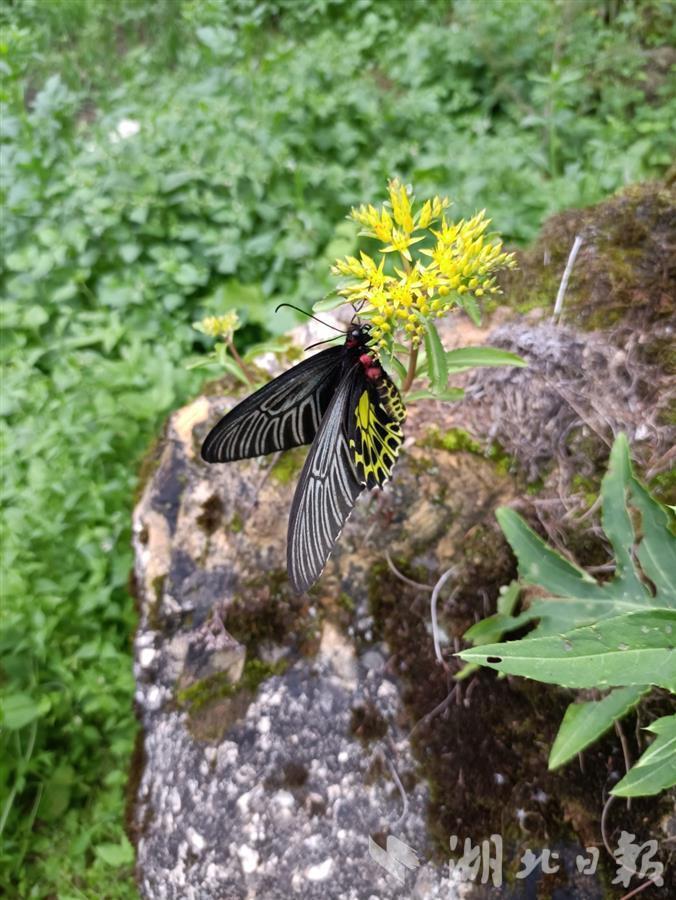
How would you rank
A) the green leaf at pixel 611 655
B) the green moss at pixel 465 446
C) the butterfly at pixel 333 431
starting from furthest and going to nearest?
the green moss at pixel 465 446
the butterfly at pixel 333 431
the green leaf at pixel 611 655

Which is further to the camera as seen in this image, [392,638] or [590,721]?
[392,638]

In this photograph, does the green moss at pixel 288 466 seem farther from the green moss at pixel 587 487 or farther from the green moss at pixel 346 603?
the green moss at pixel 587 487

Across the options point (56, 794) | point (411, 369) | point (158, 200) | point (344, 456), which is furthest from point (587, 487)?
point (158, 200)

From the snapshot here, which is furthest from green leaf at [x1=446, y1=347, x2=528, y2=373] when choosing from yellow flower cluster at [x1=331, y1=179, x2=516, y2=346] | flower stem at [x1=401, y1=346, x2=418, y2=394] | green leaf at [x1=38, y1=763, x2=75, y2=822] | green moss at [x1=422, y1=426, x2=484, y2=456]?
green leaf at [x1=38, y1=763, x2=75, y2=822]

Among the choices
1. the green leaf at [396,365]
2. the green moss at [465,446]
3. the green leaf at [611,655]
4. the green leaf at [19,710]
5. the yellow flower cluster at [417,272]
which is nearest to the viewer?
the green leaf at [611,655]

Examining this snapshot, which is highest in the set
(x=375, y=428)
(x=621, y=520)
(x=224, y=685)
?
(x=375, y=428)

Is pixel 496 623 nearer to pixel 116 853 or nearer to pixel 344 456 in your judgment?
pixel 344 456

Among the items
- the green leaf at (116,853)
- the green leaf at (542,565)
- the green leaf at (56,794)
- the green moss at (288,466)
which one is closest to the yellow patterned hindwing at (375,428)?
the green leaf at (542,565)

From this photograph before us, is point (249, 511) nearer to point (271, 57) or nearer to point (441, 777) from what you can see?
point (441, 777)
